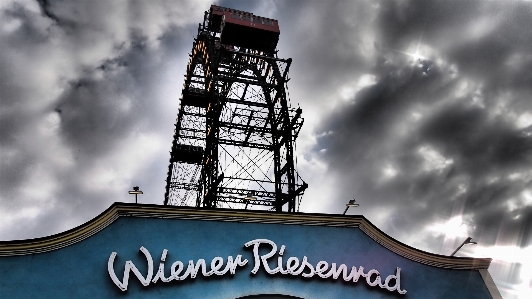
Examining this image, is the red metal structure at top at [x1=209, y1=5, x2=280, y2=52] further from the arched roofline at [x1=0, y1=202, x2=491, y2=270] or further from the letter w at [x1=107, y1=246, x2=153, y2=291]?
the letter w at [x1=107, y1=246, x2=153, y2=291]

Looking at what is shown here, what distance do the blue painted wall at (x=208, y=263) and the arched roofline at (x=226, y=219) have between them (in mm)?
160

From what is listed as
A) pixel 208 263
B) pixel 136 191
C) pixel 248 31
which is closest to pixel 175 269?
pixel 208 263

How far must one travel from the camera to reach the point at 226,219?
38.4 ft

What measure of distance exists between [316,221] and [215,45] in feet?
62.0

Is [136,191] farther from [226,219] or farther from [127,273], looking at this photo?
[226,219]

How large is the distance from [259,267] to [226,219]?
70.8 inches

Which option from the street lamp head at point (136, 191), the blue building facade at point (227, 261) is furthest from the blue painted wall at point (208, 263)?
the street lamp head at point (136, 191)

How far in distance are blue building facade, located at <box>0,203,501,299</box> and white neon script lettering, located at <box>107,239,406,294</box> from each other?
3cm

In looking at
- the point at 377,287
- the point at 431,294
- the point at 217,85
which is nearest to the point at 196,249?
the point at 377,287

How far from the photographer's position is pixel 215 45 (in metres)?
27.4

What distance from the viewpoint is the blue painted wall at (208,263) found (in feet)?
32.1

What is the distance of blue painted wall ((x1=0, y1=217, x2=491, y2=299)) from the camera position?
32.1ft

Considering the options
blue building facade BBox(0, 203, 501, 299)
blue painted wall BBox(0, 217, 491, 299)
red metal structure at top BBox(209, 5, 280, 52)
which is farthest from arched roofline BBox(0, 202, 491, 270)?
red metal structure at top BBox(209, 5, 280, 52)

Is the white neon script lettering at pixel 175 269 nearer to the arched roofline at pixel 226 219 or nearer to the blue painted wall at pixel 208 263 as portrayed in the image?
the blue painted wall at pixel 208 263
